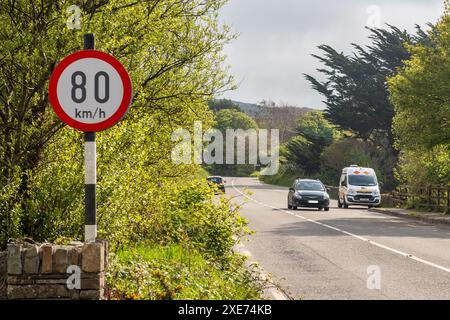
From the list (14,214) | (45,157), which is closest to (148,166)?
(45,157)

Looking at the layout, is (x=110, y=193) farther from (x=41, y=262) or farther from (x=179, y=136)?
(x=179, y=136)

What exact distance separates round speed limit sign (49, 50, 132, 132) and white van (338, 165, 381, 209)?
33.1 metres

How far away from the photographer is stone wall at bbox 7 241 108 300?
6891mm

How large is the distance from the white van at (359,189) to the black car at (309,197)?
3600 millimetres

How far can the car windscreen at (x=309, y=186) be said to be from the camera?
119 feet

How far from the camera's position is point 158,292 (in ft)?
26.4

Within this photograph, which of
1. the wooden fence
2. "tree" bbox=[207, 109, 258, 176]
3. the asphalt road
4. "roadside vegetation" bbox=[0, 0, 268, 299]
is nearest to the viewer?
"roadside vegetation" bbox=[0, 0, 268, 299]

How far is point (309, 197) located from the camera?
3525 centimetres

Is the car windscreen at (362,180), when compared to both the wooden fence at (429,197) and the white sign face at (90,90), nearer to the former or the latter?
the wooden fence at (429,197)

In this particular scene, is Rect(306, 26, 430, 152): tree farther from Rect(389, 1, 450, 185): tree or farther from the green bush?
the green bush

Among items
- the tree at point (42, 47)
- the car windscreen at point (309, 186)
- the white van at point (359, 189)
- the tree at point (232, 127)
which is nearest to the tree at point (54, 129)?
the tree at point (42, 47)

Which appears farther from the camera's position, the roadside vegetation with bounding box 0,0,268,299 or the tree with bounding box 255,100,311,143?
the tree with bounding box 255,100,311,143

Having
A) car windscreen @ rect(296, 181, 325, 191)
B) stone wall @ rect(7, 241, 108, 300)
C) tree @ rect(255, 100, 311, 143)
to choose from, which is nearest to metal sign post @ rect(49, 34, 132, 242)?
stone wall @ rect(7, 241, 108, 300)

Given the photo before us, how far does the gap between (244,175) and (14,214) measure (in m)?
126
